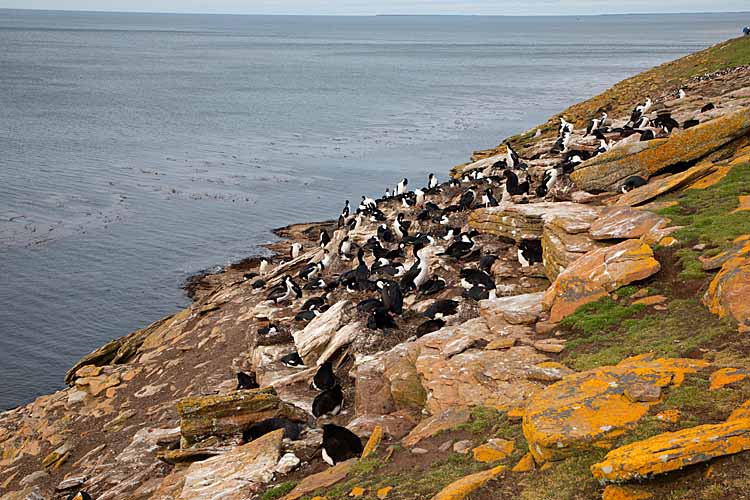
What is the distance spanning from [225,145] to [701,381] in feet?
194

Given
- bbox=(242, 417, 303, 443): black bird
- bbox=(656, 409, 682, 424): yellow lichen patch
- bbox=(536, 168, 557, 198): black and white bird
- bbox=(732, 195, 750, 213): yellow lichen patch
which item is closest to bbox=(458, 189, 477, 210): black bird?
bbox=(536, 168, 557, 198): black and white bird

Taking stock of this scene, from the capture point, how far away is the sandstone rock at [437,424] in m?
10.8

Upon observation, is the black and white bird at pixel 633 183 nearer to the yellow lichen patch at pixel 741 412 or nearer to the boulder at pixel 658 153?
the boulder at pixel 658 153

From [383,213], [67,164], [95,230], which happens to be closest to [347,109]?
[67,164]

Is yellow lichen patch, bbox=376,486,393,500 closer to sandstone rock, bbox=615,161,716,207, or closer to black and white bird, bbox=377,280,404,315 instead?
black and white bird, bbox=377,280,404,315

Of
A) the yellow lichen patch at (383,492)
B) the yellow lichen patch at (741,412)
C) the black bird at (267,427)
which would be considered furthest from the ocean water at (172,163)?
the yellow lichen patch at (741,412)

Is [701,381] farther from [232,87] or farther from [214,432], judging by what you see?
[232,87]

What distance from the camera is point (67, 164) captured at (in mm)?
55031

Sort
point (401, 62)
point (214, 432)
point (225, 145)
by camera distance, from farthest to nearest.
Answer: point (401, 62), point (225, 145), point (214, 432)

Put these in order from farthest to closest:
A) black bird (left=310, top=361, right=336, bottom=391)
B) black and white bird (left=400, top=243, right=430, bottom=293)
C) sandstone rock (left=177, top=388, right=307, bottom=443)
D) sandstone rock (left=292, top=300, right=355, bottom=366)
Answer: black and white bird (left=400, top=243, right=430, bottom=293)
sandstone rock (left=292, top=300, right=355, bottom=366)
black bird (left=310, top=361, right=336, bottom=391)
sandstone rock (left=177, top=388, right=307, bottom=443)

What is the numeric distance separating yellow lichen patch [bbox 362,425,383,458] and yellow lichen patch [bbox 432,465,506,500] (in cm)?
271

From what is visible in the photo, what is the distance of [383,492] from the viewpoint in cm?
927

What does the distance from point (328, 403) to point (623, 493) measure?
27.3 feet

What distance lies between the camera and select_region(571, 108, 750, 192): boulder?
18594 mm
